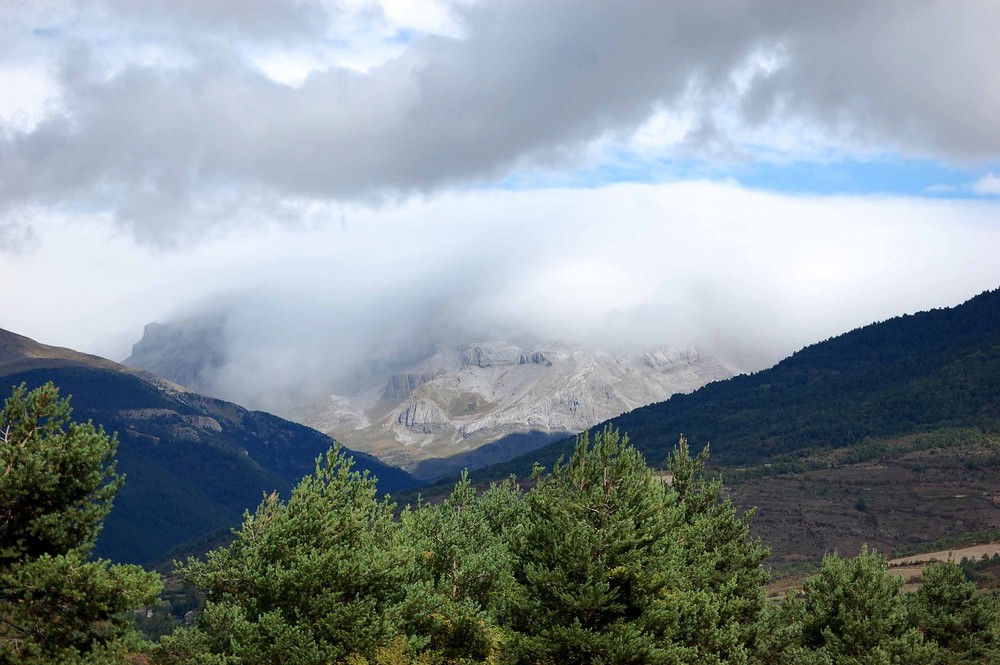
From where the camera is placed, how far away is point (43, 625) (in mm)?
34875

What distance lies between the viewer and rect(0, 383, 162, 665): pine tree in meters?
34.3

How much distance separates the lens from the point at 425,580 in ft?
183

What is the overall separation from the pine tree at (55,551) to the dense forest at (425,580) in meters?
0.07

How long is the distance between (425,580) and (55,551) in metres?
23.8

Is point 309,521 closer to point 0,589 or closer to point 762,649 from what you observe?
point 0,589

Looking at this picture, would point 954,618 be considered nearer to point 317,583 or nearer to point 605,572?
point 605,572

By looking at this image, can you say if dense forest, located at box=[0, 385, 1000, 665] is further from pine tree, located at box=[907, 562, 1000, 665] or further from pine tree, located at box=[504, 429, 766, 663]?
pine tree, located at box=[907, 562, 1000, 665]

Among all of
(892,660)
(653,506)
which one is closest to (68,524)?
(653,506)

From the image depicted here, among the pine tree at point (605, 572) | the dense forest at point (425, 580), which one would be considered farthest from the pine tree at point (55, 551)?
the pine tree at point (605, 572)

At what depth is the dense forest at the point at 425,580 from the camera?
116ft

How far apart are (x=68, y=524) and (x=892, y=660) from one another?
5643 cm

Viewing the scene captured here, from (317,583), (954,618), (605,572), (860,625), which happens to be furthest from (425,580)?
(954,618)

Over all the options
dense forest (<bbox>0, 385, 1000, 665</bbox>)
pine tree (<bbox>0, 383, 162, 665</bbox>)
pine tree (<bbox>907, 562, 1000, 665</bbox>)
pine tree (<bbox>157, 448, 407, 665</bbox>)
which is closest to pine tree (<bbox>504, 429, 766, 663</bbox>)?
dense forest (<bbox>0, 385, 1000, 665</bbox>)

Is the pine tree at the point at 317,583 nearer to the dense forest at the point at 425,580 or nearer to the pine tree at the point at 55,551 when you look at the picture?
the dense forest at the point at 425,580
